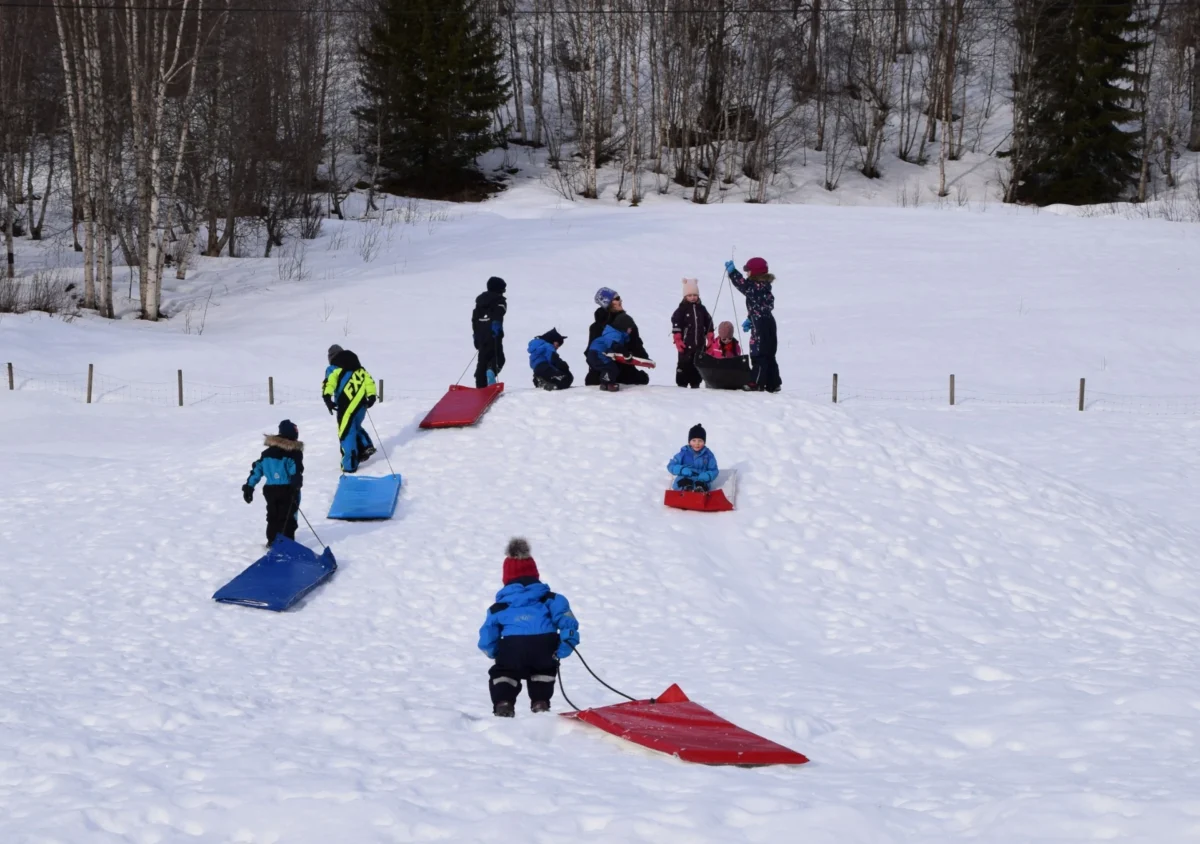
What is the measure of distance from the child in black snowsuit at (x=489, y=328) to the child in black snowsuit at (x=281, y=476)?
3.72 metres

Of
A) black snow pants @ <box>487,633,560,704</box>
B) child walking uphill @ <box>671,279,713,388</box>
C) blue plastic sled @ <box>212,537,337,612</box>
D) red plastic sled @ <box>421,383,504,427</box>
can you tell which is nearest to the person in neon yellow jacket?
red plastic sled @ <box>421,383,504,427</box>

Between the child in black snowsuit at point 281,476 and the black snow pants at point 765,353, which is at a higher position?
the black snow pants at point 765,353

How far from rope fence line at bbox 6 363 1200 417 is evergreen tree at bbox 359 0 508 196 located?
20.4 metres

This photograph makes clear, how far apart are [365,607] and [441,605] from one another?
2.17 feet

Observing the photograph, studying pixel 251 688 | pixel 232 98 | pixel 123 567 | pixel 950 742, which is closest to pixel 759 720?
pixel 950 742

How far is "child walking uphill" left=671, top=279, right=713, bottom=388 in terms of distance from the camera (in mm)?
15205

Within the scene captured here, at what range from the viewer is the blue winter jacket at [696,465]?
12703 millimetres

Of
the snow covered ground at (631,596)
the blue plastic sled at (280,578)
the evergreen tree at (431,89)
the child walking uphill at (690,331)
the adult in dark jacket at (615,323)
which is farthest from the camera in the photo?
the evergreen tree at (431,89)

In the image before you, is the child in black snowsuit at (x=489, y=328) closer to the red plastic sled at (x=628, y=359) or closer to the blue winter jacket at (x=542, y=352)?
the blue winter jacket at (x=542, y=352)

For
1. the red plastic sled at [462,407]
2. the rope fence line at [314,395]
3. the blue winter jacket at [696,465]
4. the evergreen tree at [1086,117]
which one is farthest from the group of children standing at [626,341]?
→ the evergreen tree at [1086,117]

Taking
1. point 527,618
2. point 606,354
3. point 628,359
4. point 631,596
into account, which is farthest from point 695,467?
point 527,618

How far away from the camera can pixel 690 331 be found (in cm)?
1532

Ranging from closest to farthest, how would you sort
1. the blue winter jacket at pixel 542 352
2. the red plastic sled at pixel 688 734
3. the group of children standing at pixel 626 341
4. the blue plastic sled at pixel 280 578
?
the red plastic sled at pixel 688 734, the blue plastic sled at pixel 280 578, the group of children standing at pixel 626 341, the blue winter jacket at pixel 542 352

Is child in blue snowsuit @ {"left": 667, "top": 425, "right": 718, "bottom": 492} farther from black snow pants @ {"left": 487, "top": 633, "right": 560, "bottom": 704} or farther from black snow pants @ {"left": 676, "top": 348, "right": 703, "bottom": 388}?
black snow pants @ {"left": 487, "top": 633, "right": 560, "bottom": 704}
